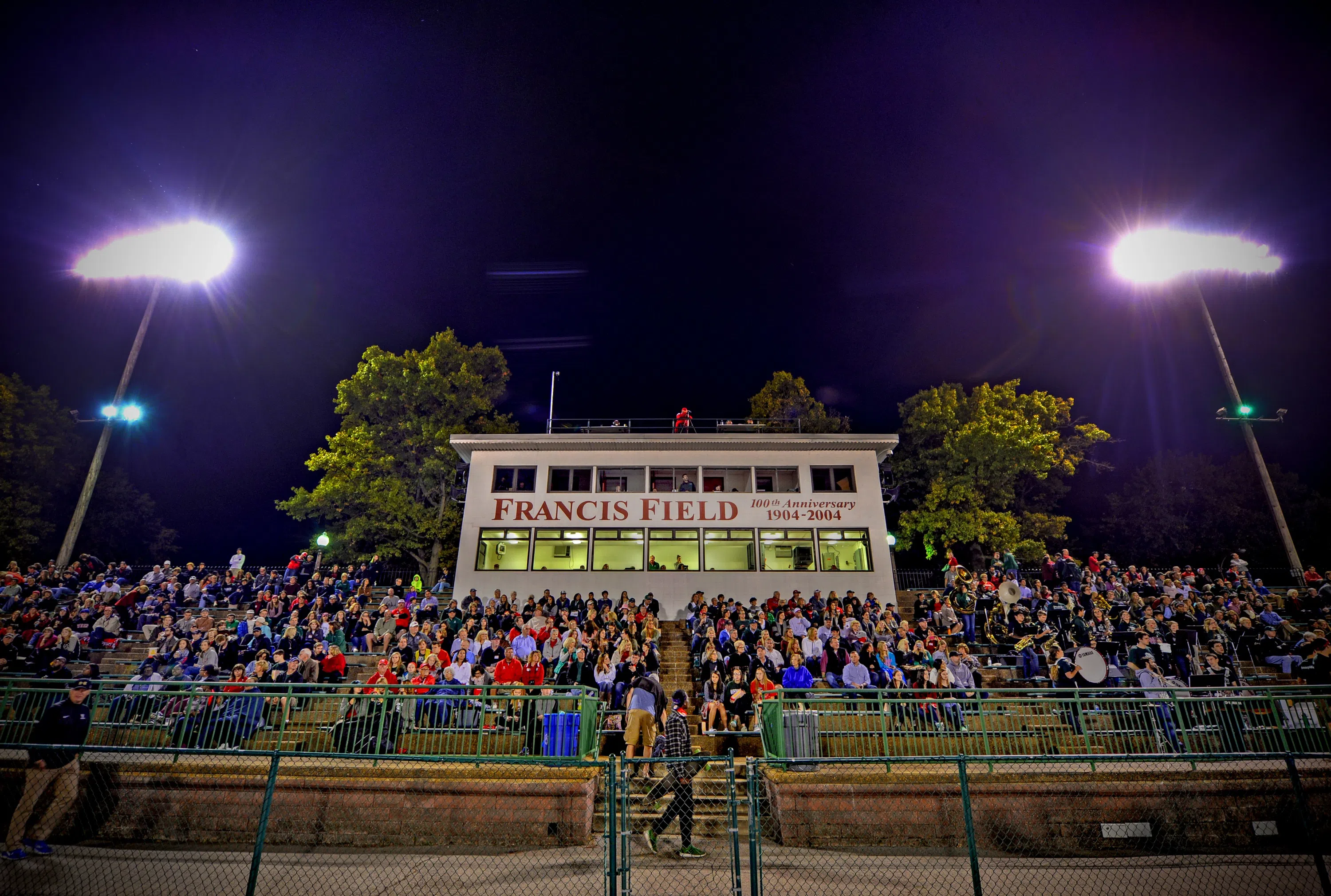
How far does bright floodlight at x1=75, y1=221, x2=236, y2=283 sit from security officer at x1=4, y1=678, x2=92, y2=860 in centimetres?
2010

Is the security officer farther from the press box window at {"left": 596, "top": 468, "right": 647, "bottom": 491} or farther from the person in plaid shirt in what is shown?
the press box window at {"left": 596, "top": 468, "right": 647, "bottom": 491}

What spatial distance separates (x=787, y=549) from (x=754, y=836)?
55.2ft

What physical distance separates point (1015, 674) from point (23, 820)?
15921 millimetres

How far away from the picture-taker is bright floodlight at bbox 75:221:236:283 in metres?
22.9

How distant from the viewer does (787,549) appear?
22.0m

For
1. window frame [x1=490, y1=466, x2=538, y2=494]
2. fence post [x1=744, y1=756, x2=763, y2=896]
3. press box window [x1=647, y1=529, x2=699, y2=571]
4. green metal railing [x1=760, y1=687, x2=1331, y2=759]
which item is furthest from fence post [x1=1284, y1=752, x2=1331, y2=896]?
window frame [x1=490, y1=466, x2=538, y2=494]

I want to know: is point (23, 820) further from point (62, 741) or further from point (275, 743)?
point (275, 743)

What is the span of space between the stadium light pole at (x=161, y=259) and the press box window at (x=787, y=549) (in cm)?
2093

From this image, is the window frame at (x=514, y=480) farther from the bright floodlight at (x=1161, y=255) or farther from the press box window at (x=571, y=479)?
the bright floodlight at (x=1161, y=255)

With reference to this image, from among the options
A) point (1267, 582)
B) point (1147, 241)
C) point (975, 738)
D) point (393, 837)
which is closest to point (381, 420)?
point (393, 837)

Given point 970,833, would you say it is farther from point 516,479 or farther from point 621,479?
point 516,479

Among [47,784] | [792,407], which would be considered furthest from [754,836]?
[792,407]

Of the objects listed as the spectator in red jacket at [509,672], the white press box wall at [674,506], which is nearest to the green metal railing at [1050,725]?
the spectator in red jacket at [509,672]

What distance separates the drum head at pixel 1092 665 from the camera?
36.4ft
